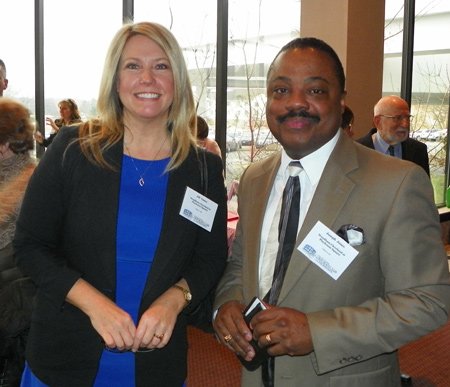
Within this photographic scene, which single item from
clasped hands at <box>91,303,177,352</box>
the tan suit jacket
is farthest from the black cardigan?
the tan suit jacket

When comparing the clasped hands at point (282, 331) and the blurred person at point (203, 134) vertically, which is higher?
the blurred person at point (203, 134)

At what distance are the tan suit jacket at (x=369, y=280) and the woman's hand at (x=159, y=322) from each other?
0.23 meters

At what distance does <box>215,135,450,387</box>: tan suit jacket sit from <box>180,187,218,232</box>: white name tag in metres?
0.21

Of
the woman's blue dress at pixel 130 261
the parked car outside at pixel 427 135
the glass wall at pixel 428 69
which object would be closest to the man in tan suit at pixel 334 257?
the woman's blue dress at pixel 130 261

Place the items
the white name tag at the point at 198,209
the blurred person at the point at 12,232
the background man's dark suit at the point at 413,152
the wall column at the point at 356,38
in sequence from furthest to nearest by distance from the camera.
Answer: the wall column at the point at 356,38
the background man's dark suit at the point at 413,152
the blurred person at the point at 12,232
the white name tag at the point at 198,209

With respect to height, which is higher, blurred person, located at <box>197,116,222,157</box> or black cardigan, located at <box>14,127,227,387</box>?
blurred person, located at <box>197,116,222,157</box>

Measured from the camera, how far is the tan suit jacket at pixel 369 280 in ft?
4.16

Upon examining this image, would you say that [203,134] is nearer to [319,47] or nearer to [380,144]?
[380,144]

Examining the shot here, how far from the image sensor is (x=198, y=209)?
1620 millimetres

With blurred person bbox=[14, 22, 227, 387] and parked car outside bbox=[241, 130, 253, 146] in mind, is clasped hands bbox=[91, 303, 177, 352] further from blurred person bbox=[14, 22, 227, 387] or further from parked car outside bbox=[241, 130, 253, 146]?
parked car outside bbox=[241, 130, 253, 146]

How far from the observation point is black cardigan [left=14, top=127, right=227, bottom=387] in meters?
1.51

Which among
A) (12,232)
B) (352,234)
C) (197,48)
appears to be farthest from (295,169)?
(197,48)

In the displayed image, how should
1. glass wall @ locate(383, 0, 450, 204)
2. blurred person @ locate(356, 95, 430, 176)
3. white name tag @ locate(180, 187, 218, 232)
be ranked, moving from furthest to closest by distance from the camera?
glass wall @ locate(383, 0, 450, 204) → blurred person @ locate(356, 95, 430, 176) → white name tag @ locate(180, 187, 218, 232)

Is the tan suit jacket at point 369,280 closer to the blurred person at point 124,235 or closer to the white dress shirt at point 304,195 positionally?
the white dress shirt at point 304,195
